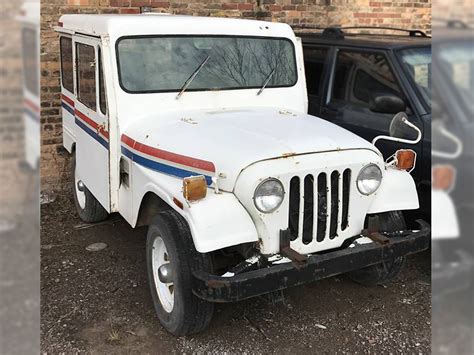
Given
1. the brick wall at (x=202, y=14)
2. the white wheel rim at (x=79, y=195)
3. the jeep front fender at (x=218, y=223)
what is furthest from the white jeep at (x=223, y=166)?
the brick wall at (x=202, y=14)

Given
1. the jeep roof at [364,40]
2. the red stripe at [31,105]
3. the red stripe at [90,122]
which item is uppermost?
the jeep roof at [364,40]

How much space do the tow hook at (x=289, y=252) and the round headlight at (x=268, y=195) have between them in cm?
16

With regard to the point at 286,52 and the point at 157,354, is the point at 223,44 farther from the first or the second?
the point at 157,354

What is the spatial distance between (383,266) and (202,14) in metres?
3.98

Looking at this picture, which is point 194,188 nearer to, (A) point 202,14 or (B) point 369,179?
(B) point 369,179

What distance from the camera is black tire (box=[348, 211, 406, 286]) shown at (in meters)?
3.62

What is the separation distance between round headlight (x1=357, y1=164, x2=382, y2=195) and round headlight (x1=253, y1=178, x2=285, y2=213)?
548mm

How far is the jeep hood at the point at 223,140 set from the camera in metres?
3.12

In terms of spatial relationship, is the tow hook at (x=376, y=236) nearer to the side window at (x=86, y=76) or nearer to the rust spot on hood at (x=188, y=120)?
A: the rust spot on hood at (x=188, y=120)

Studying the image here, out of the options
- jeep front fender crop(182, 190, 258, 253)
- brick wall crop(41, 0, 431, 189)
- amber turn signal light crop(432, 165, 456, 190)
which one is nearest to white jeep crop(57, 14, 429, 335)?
jeep front fender crop(182, 190, 258, 253)

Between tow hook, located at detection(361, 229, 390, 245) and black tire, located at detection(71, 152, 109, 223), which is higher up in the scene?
tow hook, located at detection(361, 229, 390, 245)

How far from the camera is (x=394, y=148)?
437 cm

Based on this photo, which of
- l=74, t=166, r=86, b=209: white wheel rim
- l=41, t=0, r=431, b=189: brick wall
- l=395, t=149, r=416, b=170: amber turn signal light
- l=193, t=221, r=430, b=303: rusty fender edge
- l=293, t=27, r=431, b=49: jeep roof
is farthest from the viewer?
l=41, t=0, r=431, b=189: brick wall

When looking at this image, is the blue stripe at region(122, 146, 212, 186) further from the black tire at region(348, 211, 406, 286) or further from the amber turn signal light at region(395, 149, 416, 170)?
the amber turn signal light at region(395, 149, 416, 170)
